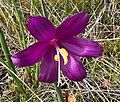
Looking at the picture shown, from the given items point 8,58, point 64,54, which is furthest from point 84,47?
point 8,58

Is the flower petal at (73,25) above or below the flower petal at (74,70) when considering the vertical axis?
above

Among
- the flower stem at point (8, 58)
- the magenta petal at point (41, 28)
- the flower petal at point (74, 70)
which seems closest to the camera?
the magenta petal at point (41, 28)

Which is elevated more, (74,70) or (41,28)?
(41,28)

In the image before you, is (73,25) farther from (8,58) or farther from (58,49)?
(8,58)

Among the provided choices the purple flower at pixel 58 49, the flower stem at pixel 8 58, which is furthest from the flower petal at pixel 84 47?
the flower stem at pixel 8 58

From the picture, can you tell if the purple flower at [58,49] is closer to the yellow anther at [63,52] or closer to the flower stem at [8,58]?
the yellow anther at [63,52]

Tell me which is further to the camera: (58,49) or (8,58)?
(8,58)

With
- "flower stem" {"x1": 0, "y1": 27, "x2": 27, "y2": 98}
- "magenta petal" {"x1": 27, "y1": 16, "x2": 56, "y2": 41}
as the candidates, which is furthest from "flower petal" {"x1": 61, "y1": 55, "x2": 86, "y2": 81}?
"flower stem" {"x1": 0, "y1": 27, "x2": 27, "y2": 98}

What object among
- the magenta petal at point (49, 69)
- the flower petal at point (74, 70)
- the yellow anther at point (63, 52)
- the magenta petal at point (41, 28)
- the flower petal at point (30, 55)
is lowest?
the flower petal at point (74, 70)
